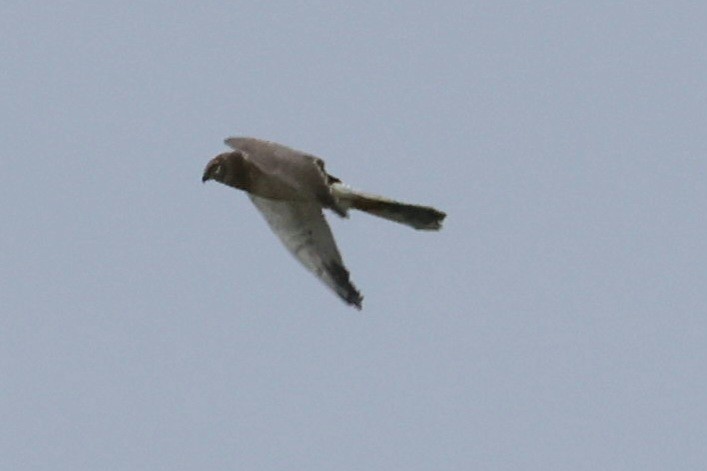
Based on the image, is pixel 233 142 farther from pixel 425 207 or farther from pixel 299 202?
pixel 425 207

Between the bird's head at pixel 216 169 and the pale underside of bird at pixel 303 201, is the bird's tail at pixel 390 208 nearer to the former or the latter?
the pale underside of bird at pixel 303 201

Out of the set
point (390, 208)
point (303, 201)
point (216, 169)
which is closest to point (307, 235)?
point (303, 201)

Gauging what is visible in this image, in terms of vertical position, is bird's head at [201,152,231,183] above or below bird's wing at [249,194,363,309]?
above

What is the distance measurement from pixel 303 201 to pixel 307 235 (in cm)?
40

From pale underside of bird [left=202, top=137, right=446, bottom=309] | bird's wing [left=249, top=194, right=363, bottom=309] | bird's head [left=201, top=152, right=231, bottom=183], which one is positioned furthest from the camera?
bird's wing [left=249, top=194, right=363, bottom=309]

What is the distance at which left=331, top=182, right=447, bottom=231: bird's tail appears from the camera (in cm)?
1031

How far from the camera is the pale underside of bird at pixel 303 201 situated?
996cm

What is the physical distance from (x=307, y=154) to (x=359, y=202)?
0.58 metres

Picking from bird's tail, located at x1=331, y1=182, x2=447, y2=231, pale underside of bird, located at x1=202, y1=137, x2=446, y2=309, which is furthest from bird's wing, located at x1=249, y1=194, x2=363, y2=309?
bird's tail, located at x1=331, y1=182, x2=447, y2=231

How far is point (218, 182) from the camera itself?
33.9ft

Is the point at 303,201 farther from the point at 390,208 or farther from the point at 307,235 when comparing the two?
the point at 390,208

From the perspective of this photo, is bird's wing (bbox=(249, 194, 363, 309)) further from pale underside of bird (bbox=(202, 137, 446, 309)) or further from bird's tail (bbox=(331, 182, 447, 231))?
bird's tail (bbox=(331, 182, 447, 231))

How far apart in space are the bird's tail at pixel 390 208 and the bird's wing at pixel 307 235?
0.25 metres

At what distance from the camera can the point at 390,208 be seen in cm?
1041
